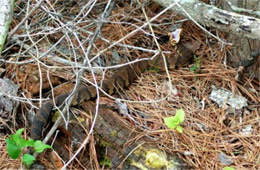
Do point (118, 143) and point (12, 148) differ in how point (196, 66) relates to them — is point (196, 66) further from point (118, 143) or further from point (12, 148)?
point (12, 148)

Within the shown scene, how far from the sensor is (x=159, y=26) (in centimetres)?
364

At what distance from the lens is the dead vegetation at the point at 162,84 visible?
2.69 metres

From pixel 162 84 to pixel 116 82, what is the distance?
372 mm

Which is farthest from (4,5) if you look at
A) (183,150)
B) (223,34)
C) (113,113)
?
(223,34)

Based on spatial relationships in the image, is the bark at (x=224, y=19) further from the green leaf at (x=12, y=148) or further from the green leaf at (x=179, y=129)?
the green leaf at (x=12, y=148)

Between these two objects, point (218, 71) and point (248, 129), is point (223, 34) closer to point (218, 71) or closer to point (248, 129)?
point (218, 71)

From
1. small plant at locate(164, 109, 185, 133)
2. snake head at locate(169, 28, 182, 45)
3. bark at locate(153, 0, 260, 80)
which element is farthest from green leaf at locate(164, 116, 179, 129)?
snake head at locate(169, 28, 182, 45)

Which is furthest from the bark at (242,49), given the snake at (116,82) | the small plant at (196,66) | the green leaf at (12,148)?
the green leaf at (12,148)

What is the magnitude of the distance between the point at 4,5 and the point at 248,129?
185 cm

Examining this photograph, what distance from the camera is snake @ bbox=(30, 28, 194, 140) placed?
2.82 m

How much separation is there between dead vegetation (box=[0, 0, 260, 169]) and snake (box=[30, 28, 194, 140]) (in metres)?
0.07

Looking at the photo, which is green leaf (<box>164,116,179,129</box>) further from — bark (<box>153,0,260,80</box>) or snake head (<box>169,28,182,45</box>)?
snake head (<box>169,28,182,45</box>)

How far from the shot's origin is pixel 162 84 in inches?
128

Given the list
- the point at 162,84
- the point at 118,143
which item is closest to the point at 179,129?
the point at 118,143
